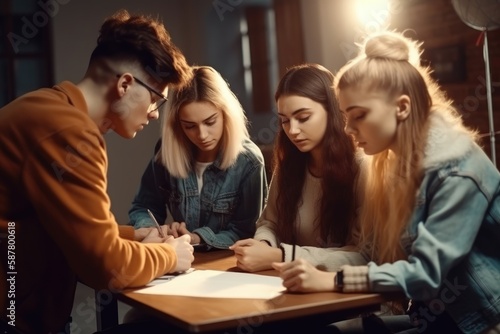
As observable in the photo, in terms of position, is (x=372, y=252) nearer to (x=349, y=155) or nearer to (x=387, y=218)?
(x=387, y=218)

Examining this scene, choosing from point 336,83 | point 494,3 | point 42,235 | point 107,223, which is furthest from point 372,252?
point 494,3

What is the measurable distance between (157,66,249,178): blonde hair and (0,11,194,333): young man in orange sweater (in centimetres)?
61

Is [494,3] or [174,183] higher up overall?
[494,3]

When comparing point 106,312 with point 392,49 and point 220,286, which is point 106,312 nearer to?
point 220,286

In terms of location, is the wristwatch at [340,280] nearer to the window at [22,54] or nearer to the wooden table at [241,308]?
the wooden table at [241,308]

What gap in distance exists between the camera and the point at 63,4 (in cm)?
647

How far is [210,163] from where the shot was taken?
2588 millimetres

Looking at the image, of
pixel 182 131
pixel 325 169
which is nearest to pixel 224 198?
pixel 182 131

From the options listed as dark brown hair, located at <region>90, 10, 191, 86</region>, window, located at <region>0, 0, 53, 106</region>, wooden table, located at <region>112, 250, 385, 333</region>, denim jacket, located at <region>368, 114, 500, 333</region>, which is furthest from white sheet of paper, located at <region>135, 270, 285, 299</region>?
window, located at <region>0, 0, 53, 106</region>

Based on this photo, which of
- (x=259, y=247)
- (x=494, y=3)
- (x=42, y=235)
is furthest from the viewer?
(x=494, y=3)

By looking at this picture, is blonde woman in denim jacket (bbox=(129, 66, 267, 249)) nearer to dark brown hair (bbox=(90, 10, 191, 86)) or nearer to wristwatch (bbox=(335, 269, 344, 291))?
dark brown hair (bbox=(90, 10, 191, 86))

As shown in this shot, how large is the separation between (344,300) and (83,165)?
69 centimetres

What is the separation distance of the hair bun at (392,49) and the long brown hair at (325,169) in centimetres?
47

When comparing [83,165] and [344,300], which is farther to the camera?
[83,165]
